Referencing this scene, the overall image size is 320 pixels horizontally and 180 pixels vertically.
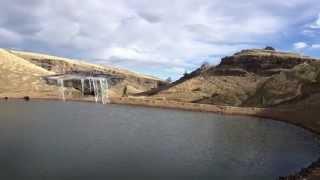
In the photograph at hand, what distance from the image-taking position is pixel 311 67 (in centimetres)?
15550

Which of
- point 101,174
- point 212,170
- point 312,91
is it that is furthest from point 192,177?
point 312,91

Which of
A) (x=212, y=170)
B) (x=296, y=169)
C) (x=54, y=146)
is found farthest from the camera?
(x=54, y=146)

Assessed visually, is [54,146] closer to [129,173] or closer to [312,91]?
[129,173]

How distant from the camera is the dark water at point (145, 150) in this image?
49.2 metres

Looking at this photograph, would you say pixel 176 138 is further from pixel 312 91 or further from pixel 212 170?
pixel 312 91

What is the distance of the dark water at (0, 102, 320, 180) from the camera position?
49.2m

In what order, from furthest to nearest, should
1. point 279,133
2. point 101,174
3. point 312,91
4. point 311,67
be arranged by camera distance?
point 311,67
point 312,91
point 279,133
point 101,174

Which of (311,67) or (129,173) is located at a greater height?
(311,67)

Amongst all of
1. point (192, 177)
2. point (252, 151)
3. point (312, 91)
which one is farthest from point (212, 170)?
point (312, 91)

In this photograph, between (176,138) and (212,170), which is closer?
(212,170)

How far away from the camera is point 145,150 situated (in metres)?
62.9

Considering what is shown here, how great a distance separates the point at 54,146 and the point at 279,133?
45.9 metres

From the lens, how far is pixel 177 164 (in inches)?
2137

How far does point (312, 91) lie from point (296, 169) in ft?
310
